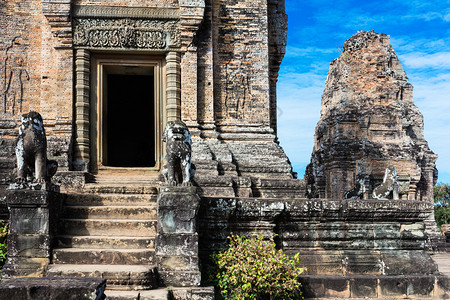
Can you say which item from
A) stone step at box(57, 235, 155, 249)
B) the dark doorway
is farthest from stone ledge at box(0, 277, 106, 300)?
the dark doorway

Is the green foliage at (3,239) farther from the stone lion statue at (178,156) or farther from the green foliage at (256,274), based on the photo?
the green foliage at (256,274)

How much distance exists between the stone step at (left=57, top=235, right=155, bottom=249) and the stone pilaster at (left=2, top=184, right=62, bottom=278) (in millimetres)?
309

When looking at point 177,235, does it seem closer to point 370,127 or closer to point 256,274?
point 256,274

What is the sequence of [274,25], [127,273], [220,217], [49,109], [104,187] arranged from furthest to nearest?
[274,25]
[49,109]
[104,187]
[220,217]
[127,273]

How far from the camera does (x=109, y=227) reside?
7789 millimetres

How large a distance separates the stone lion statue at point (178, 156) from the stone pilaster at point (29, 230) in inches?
68.4

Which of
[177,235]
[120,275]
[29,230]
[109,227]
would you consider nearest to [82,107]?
[109,227]

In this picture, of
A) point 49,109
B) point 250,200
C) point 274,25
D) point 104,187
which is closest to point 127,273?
point 250,200

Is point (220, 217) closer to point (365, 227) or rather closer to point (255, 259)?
point (255, 259)

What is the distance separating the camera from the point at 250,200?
791cm

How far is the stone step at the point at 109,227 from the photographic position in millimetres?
7758

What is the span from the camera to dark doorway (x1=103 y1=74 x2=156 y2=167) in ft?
53.7

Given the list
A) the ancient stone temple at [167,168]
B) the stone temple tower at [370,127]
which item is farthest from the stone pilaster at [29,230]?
the stone temple tower at [370,127]

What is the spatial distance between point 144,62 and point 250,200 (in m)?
4.75
